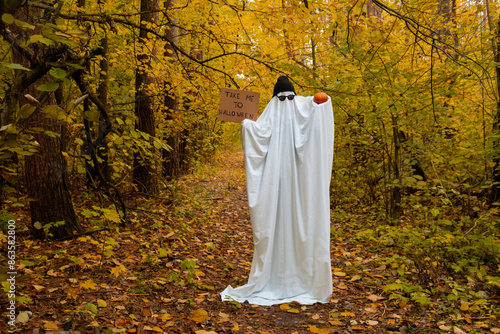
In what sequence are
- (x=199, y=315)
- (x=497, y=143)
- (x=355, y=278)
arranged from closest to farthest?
(x=199, y=315)
(x=355, y=278)
(x=497, y=143)

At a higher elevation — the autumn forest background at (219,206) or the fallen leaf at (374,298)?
the autumn forest background at (219,206)

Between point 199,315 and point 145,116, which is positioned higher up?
point 145,116

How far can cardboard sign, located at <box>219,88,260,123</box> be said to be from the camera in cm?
363

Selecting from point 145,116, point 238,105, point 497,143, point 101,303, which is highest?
point 145,116

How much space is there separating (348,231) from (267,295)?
3.10 m

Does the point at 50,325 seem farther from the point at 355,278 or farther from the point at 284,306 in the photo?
the point at 355,278

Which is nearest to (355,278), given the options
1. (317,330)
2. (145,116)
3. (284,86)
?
(317,330)

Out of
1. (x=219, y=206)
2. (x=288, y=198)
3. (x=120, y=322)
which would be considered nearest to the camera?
(x=120, y=322)

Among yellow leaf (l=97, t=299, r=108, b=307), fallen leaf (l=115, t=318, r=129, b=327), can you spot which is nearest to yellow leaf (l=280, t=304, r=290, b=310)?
fallen leaf (l=115, t=318, r=129, b=327)

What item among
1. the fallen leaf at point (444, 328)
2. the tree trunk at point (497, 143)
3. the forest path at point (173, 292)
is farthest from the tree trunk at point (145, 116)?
the tree trunk at point (497, 143)

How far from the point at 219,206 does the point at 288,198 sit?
440 cm

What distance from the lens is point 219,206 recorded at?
26.1 feet

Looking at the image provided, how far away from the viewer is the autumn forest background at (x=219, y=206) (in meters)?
2.74

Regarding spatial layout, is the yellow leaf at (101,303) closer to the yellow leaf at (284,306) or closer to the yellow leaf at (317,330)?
the yellow leaf at (284,306)
